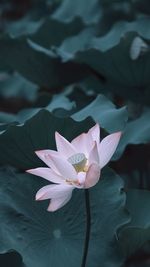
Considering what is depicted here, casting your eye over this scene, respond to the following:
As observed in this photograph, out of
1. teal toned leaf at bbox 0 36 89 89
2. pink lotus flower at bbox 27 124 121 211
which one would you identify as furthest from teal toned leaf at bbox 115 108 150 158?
teal toned leaf at bbox 0 36 89 89

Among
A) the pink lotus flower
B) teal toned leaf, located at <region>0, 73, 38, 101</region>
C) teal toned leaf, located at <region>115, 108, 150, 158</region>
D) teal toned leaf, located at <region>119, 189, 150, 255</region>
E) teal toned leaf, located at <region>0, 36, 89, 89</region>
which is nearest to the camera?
the pink lotus flower

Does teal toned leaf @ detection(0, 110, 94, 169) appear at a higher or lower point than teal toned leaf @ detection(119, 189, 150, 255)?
higher

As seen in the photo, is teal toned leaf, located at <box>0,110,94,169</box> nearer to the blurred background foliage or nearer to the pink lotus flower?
the blurred background foliage

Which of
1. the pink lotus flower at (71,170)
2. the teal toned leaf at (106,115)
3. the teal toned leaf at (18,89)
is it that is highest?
the teal toned leaf at (18,89)

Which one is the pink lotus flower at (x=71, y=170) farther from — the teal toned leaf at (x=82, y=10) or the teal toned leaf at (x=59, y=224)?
the teal toned leaf at (x=82, y=10)

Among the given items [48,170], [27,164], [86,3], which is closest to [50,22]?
[86,3]

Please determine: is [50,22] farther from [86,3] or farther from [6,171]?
[6,171]

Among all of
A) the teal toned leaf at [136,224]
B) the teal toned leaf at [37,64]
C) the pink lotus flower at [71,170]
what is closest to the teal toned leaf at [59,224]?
the teal toned leaf at [136,224]
